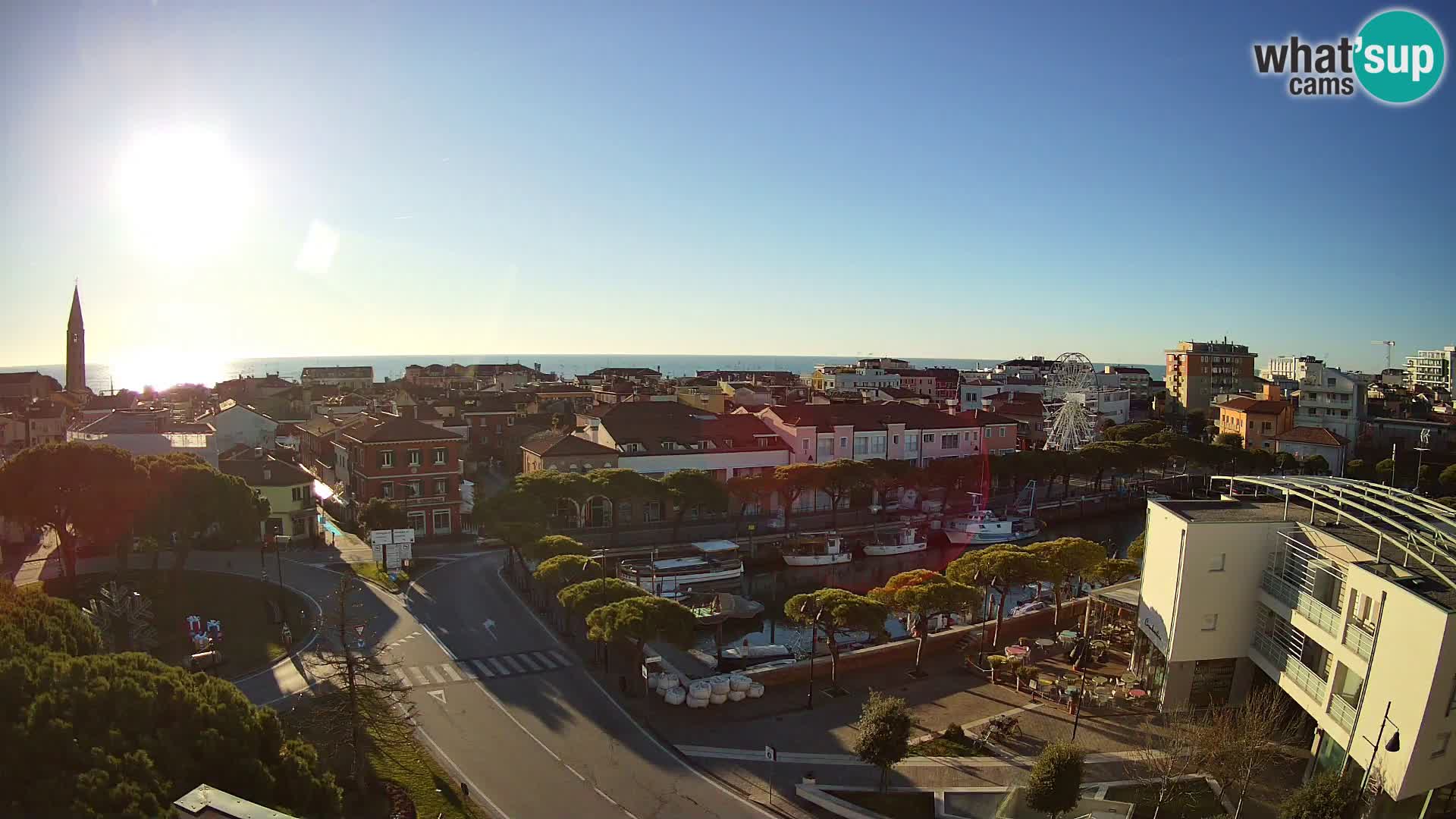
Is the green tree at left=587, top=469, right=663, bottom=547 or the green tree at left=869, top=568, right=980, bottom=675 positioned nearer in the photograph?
the green tree at left=869, top=568, right=980, bottom=675

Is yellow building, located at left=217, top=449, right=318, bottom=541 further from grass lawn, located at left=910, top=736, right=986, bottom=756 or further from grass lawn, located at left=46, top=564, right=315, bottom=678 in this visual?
grass lawn, located at left=910, top=736, right=986, bottom=756

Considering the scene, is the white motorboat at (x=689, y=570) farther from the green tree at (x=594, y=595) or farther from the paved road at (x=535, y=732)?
the green tree at (x=594, y=595)

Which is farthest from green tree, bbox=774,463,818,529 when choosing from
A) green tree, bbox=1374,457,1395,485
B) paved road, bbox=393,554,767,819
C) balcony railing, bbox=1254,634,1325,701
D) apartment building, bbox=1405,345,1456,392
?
apartment building, bbox=1405,345,1456,392

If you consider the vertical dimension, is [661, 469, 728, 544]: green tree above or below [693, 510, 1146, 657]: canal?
above

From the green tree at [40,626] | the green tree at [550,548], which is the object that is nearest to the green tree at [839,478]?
the green tree at [550,548]

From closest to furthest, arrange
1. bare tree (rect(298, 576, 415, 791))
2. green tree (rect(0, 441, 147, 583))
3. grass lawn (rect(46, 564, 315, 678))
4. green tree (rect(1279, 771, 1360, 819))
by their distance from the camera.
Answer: green tree (rect(1279, 771, 1360, 819)), bare tree (rect(298, 576, 415, 791)), grass lawn (rect(46, 564, 315, 678)), green tree (rect(0, 441, 147, 583))
